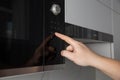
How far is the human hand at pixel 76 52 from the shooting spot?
642mm

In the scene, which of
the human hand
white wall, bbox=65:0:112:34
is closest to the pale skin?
the human hand

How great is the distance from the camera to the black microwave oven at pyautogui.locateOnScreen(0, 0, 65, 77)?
48 centimetres

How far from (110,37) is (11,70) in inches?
36.1

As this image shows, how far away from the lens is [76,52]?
656 mm

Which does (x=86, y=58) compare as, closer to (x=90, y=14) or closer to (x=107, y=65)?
(x=107, y=65)

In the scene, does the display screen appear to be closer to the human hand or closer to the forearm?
the human hand

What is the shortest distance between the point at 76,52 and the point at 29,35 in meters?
0.18

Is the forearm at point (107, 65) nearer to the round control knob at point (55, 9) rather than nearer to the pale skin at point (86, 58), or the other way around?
the pale skin at point (86, 58)

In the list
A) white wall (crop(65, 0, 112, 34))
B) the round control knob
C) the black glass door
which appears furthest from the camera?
white wall (crop(65, 0, 112, 34))

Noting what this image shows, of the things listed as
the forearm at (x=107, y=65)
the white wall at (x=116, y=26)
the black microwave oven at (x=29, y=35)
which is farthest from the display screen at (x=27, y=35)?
the white wall at (x=116, y=26)

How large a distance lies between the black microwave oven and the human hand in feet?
0.09

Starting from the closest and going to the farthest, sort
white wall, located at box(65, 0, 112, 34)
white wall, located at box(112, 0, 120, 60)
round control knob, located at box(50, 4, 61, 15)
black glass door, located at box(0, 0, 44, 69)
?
black glass door, located at box(0, 0, 44, 69)
round control knob, located at box(50, 4, 61, 15)
white wall, located at box(65, 0, 112, 34)
white wall, located at box(112, 0, 120, 60)

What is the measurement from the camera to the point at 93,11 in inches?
40.7

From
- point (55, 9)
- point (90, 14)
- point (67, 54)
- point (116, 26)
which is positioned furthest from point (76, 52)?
point (116, 26)
